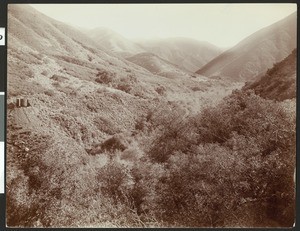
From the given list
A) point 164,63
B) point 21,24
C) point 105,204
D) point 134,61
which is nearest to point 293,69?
point 164,63

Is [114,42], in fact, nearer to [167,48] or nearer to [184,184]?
[167,48]

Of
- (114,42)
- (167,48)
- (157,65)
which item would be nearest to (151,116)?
(157,65)

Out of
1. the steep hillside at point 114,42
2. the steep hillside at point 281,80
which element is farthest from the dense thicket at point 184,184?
the steep hillside at point 114,42

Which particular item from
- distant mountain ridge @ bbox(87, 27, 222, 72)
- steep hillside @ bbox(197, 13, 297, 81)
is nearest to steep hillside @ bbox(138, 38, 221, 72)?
distant mountain ridge @ bbox(87, 27, 222, 72)

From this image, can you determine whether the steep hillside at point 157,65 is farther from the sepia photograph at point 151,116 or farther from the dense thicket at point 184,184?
the dense thicket at point 184,184

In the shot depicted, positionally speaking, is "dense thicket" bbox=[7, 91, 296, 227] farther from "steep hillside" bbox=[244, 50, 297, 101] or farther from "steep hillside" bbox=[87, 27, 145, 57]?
"steep hillside" bbox=[87, 27, 145, 57]
